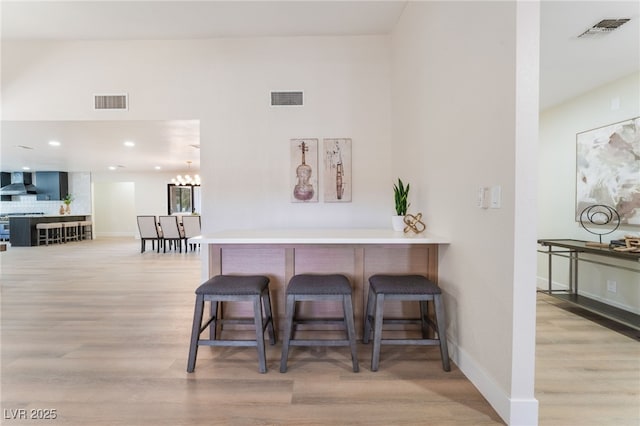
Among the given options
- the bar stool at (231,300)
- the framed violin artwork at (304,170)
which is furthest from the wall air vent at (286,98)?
the bar stool at (231,300)

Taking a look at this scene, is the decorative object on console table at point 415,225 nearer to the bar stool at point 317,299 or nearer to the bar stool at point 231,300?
the bar stool at point 317,299

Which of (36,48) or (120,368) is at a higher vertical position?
(36,48)

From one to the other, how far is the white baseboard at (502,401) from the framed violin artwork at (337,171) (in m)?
2.07

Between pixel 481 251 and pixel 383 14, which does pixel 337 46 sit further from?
pixel 481 251

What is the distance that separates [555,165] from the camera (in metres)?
3.83

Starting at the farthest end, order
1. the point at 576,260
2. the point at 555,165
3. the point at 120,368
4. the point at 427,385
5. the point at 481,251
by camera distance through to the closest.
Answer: the point at 555,165
the point at 576,260
the point at 120,368
the point at 427,385
the point at 481,251

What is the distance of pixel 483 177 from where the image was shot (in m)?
1.71

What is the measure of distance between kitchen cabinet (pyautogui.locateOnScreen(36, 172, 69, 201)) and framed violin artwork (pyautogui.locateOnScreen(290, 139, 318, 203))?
Answer: 10.7 meters

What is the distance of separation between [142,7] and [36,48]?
5.52 feet

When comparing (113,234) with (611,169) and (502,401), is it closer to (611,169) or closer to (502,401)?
(502,401)

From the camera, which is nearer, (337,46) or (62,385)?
(62,385)

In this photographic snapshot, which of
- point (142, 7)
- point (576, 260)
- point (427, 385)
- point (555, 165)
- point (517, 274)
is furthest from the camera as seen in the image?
point (555, 165)

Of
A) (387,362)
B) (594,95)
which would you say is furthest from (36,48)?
(594,95)

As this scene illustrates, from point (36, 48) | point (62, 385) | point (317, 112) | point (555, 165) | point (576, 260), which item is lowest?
point (62, 385)
